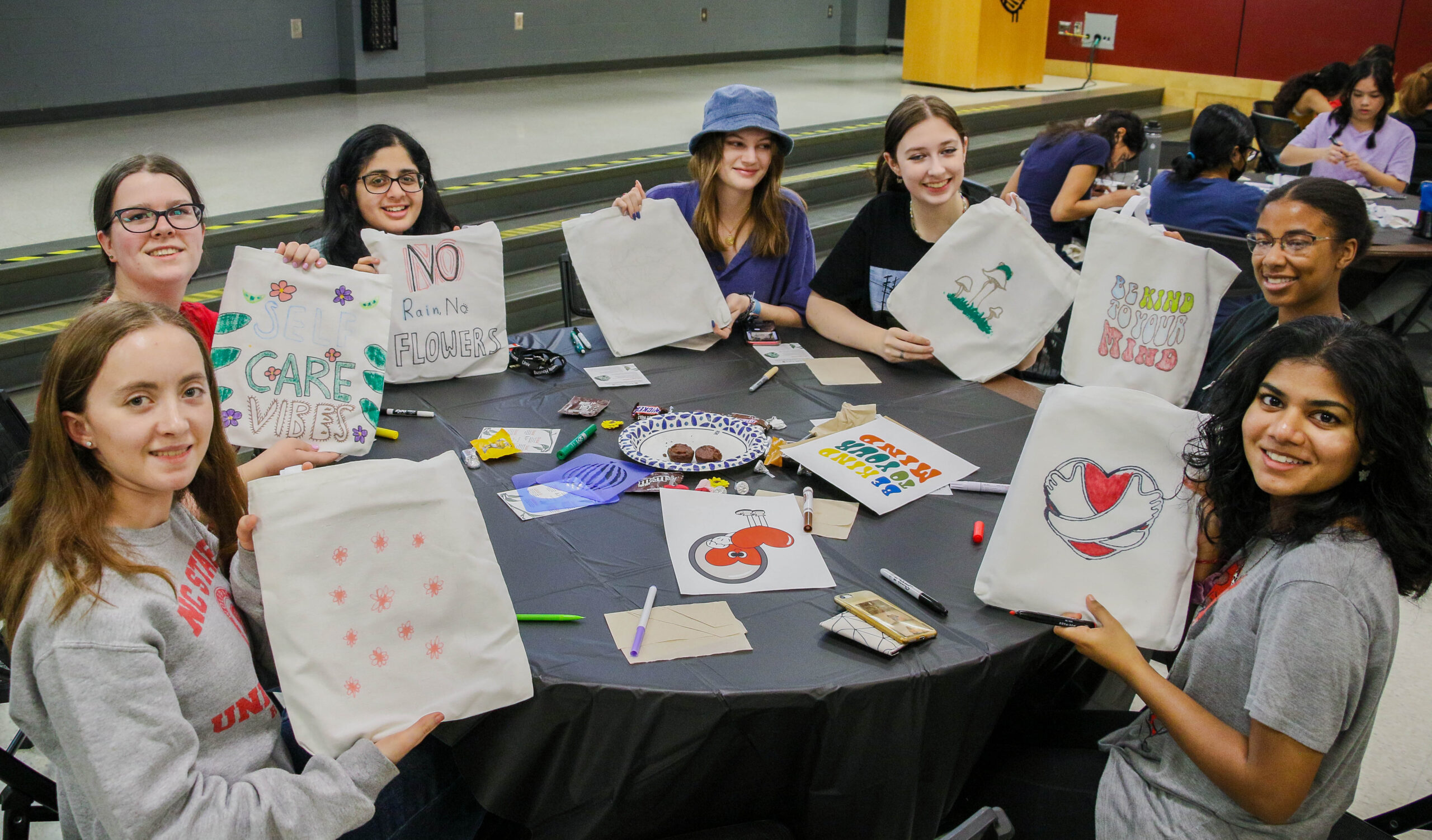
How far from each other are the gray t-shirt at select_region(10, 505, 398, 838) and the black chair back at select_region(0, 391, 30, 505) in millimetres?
735

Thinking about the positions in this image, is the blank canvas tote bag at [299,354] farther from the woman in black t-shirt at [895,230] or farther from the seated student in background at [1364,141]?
the seated student in background at [1364,141]

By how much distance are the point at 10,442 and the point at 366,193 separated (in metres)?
1.05

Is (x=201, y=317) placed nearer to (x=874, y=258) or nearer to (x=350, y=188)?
(x=350, y=188)

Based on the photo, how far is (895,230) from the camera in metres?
3.00

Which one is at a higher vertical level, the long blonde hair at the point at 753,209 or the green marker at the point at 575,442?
the long blonde hair at the point at 753,209

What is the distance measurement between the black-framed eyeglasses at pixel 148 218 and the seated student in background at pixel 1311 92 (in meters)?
6.94

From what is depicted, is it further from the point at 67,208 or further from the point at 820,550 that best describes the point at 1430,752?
the point at 67,208

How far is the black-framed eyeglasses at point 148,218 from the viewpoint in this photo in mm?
2127

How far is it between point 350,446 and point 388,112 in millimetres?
6190

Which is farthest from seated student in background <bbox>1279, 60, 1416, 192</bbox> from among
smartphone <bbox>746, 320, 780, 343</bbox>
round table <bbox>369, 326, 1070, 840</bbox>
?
round table <bbox>369, 326, 1070, 840</bbox>

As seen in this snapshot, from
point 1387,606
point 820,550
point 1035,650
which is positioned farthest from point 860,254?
point 1387,606

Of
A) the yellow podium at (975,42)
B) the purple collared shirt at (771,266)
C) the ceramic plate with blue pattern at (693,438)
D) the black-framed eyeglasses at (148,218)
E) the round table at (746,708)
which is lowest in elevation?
the round table at (746,708)

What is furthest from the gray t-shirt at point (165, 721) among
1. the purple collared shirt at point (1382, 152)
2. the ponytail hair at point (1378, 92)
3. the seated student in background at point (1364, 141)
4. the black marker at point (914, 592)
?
the ponytail hair at point (1378, 92)

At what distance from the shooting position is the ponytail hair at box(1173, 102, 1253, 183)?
4035mm
